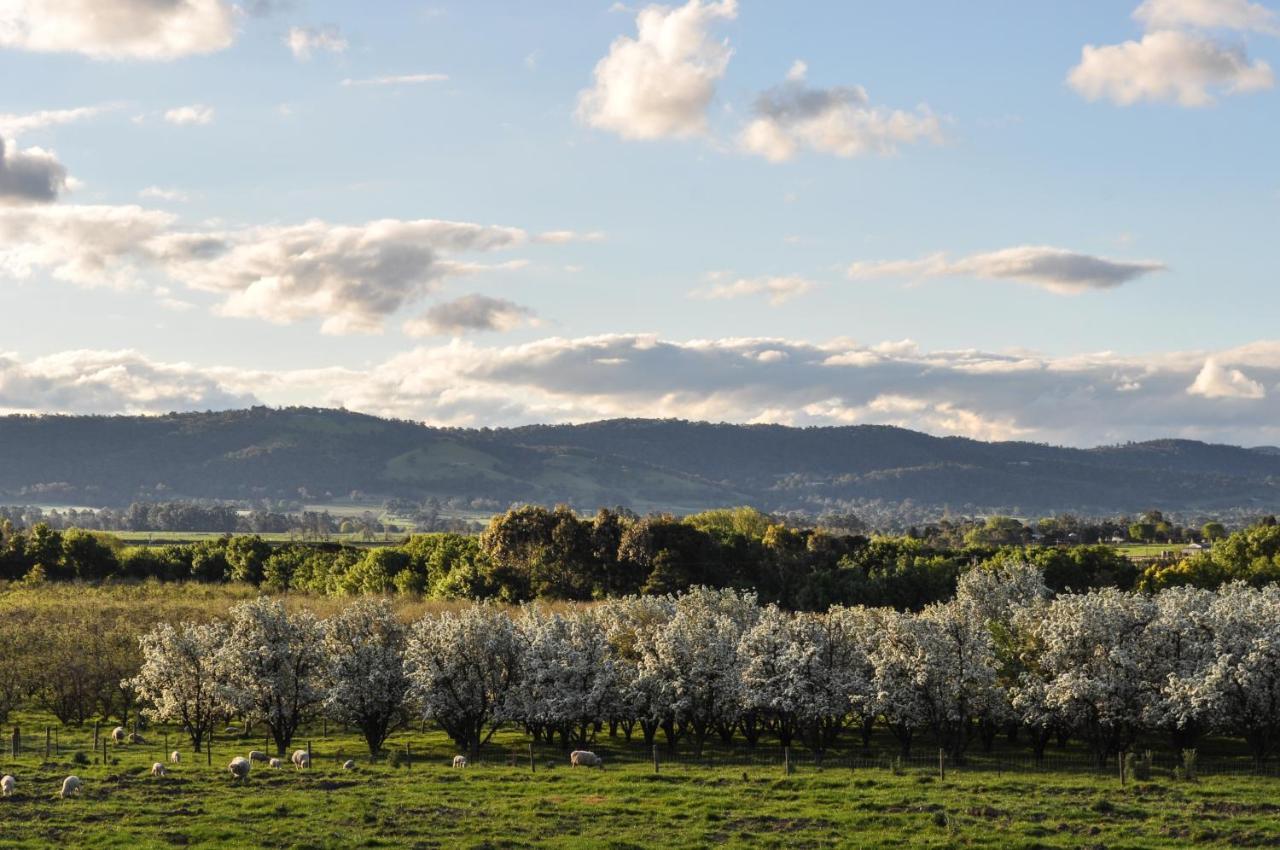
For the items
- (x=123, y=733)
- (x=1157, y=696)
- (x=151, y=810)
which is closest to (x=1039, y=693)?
(x=1157, y=696)

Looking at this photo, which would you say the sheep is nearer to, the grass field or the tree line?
the grass field

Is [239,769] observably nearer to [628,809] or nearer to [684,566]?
[628,809]

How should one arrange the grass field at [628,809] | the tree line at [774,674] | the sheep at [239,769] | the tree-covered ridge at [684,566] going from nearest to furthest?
1. the grass field at [628,809]
2. the sheep at [239,769]
3. the tree line at [774,674]
4. the tree-covered ridge at [684,566]

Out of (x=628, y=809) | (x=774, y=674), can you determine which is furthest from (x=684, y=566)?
(x=628, y=809)

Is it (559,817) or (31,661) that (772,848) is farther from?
(31,661)

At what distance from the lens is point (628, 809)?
182 feet

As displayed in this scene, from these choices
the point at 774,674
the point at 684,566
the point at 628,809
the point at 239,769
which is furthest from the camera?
the point at 684,566

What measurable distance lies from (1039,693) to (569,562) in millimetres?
73104

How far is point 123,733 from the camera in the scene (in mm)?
88125

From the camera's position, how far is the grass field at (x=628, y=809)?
163 ft

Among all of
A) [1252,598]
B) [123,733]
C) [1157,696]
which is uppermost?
[1252,598]

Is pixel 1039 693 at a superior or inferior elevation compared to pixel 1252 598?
inferior

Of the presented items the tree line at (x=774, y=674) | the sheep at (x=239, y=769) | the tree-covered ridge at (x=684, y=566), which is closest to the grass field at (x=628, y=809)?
the sheep at (x=239, y=769)

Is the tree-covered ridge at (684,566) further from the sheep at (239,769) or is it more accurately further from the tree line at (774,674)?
the sheep at (239,769)
